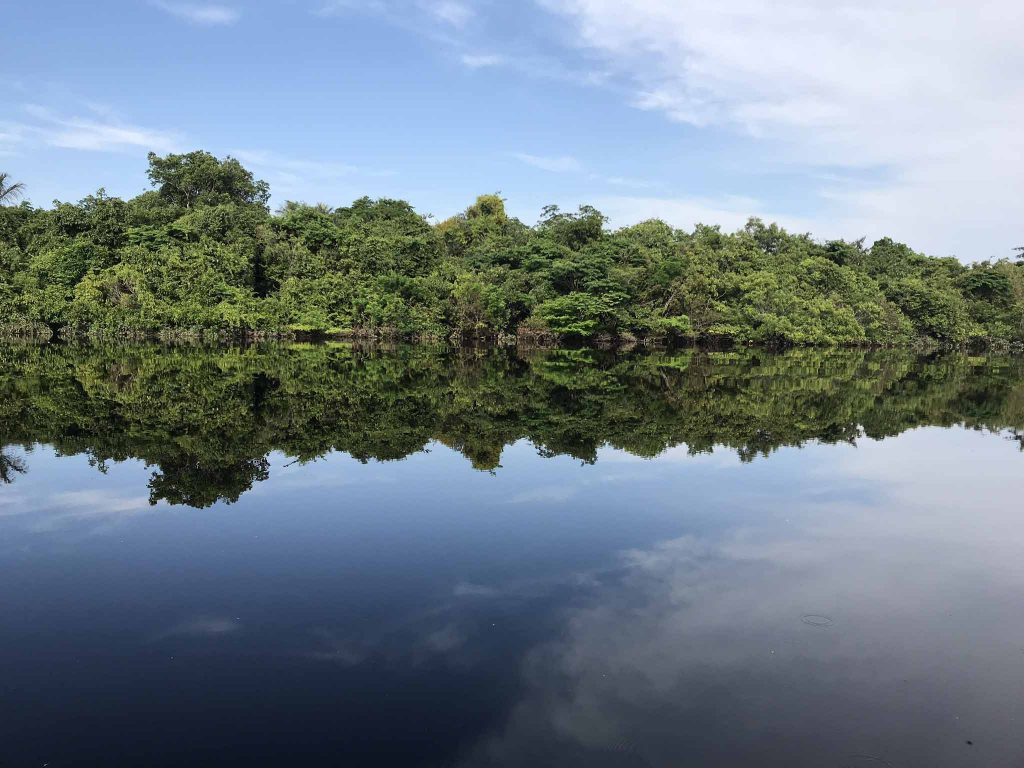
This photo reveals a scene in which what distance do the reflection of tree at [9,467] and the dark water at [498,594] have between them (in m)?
0.07

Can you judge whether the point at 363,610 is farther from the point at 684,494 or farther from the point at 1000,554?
the point at 1000,554

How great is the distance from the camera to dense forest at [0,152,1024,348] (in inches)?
1602

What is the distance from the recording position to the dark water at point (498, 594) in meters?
4.36

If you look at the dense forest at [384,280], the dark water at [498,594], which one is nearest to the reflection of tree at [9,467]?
the dark water at [498,594]

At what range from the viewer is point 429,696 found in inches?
184

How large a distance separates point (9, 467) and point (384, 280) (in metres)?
34.0

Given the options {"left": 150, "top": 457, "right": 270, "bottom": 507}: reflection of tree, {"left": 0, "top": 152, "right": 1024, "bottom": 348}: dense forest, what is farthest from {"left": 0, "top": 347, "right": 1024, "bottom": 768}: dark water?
{"left": 0, "top": 152, "right": 1024, "bottom": 348}: dense forest

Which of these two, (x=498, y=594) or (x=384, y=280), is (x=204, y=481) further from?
(x=384, y=280)

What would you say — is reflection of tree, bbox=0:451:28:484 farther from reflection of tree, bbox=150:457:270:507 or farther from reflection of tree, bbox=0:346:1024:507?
reflection of tree, bbox=150:457:270:507

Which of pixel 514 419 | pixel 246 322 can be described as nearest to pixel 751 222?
pixel 246 322

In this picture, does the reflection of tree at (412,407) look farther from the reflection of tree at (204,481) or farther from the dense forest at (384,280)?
the dense forest at (384,280)

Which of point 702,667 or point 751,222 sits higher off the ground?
point 751,222

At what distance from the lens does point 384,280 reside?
43.5 m

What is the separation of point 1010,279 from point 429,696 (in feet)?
220
